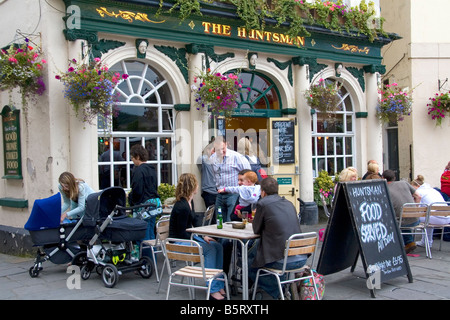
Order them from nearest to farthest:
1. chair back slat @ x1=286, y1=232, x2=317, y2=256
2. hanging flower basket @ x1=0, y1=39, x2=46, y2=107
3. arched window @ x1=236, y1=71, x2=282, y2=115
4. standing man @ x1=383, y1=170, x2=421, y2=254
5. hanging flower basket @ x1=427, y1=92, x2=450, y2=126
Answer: chair back slat @ x1=286, y1=232, x2=317, y2=256 → hanging flower basket @ x1=0, y1=39, x2=46, y2=107 → standing man @ x1=383, y1=170, x2=421, y2=254 → arched window @ x1=236, y1=71, x2=282, y2=115 → hanging flower basket @ x1=427, y1=92, x2=450, y2=126

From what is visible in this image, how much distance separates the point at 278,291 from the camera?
217 inches

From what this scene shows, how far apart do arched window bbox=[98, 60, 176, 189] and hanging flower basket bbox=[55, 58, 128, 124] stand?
1.66 ft

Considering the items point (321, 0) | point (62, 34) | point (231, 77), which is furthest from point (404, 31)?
point (62, 34)

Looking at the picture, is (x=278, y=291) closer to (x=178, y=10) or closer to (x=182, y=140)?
(x=182, y=140)

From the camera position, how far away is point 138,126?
9.31 meters

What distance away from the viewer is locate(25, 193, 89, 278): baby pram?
6734 mm

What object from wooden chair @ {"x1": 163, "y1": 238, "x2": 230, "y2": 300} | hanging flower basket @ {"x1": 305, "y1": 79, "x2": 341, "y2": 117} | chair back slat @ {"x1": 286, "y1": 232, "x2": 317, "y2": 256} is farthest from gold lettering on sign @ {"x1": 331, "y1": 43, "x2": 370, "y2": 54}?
wooden chair @ {"x1": 163, "y1": 238, "x2": 230, "y2": 300}

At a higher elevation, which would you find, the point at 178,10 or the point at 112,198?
the point at 178,10

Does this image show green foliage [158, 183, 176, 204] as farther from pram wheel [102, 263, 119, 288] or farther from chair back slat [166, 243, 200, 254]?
chair back slat [166, 243, 200, 254]

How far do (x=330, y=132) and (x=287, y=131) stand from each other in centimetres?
182

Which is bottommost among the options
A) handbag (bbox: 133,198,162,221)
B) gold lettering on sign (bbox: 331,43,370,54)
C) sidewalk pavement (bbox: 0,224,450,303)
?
sidewalk pavement (bbox: 0,224,450,303)

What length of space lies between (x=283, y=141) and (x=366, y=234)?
17.1 feet

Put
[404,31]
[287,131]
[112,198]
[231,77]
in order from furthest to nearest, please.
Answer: [404,31] → [287,131] → [231,77] → [112,198]

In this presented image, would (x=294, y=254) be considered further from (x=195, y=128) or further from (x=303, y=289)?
(x=195, y=128)
